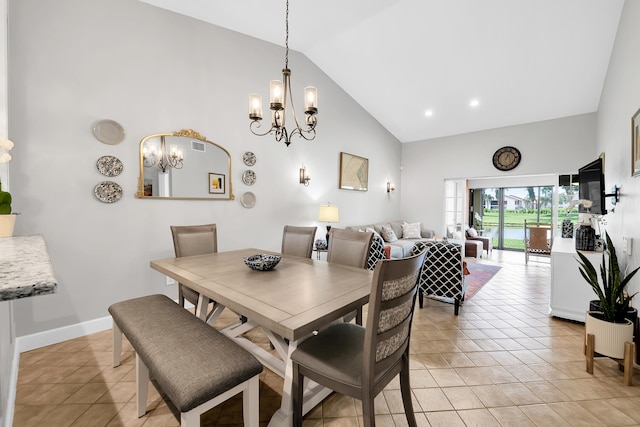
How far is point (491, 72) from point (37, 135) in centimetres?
543

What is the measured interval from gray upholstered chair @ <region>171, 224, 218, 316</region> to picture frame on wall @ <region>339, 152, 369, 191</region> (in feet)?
9.44

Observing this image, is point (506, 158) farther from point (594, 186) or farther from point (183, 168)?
point (183, 168)

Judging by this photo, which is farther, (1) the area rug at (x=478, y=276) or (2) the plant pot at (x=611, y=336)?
(1) the area rug at (x=478, y=276)

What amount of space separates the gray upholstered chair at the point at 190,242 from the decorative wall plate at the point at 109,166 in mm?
782

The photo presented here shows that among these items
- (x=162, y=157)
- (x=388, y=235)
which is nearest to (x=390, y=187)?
(x=388, y=235)

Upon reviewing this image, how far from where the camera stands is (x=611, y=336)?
1.96 meters

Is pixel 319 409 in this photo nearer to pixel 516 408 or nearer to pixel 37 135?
pixel 516 408

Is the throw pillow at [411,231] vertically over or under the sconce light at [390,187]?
under

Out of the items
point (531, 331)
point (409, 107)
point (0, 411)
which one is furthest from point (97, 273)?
point (409, 107)

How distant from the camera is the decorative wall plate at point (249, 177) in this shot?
12.0ft

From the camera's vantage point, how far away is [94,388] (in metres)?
1.85

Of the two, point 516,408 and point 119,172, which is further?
point 119,172

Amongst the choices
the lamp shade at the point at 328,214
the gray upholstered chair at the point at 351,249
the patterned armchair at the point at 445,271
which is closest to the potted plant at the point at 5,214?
the gray upholstered chair at the point at 351,249

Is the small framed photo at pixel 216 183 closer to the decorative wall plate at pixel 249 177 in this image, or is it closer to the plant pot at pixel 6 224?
the decorative wall plate at pixel 249 177
